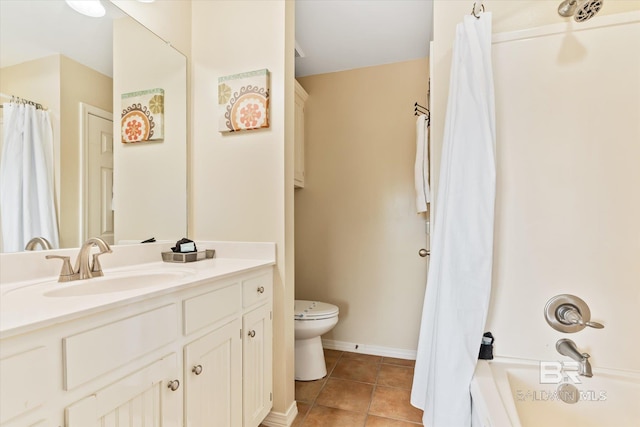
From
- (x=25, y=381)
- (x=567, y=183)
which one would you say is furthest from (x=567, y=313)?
(x=25, y=381)

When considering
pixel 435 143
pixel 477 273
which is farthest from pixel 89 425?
pixel 435 143

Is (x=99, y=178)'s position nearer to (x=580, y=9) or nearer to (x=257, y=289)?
(x=257, y=289)

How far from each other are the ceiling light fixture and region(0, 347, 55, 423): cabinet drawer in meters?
1.37

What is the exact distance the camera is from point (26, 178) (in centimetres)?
104

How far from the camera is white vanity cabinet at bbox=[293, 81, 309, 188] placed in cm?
240

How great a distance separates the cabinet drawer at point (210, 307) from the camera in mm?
1010

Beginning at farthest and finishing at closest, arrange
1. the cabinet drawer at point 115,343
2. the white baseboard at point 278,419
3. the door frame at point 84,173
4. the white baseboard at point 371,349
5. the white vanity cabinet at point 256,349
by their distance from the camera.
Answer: the white baseboard at point 371,349 < the white baseboard at point 278,419 < the white vanity cabinet at point 256,349 < the door frame at point 84,173 < the cabinet drawer at point 115,343

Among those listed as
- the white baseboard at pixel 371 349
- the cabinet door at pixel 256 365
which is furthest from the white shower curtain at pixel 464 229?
the white baseboard at pixel 371 349

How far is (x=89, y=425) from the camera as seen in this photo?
0.71 metres

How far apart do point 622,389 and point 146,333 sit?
1.77m

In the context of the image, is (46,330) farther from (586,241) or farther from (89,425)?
(586,241)

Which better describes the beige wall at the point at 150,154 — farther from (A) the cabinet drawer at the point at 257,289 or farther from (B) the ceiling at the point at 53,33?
(A) the cabinet drawer at the point at 257,289

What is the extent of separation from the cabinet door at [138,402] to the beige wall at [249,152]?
0.69 metres

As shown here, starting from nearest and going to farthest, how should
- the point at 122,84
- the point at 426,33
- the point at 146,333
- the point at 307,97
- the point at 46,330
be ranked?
1. the point at 46,330
2. the point at 146,333
3. the point at 122,84
4. the point at 426,33
5. the point at 307,97
